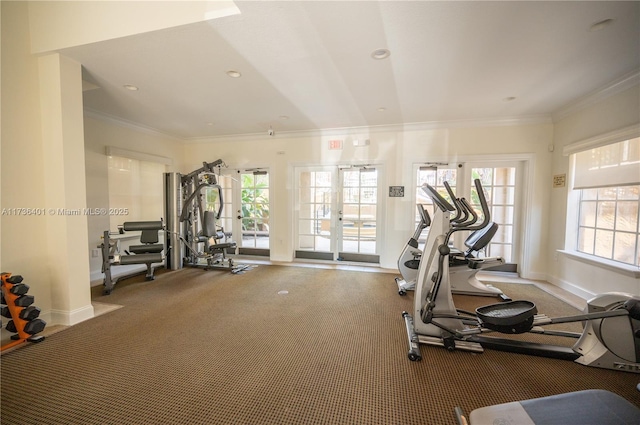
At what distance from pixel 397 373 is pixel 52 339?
3.01 meters

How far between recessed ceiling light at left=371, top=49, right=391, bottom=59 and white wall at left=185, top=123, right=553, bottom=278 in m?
2.29

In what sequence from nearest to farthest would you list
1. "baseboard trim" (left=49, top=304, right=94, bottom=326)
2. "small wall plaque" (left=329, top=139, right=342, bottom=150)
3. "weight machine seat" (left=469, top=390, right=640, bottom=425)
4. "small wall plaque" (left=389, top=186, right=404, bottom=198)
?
"weight machine seat" (left=469, top=390, right=640, bottom=425)
"baseboard trim" (left=49, top=304, right=94, bottom=326)
"small wall plaque" (left=389, top=186, right=404, bottom=198)
"small wall plaque" (left=329, top=139, right=342, bottom=150)

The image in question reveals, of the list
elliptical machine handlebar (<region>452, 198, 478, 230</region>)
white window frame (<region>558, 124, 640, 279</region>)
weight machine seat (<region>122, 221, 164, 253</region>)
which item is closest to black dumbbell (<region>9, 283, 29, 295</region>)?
weight machine seat (<region>122, 221, 164, 253</region>)

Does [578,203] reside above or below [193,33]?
below

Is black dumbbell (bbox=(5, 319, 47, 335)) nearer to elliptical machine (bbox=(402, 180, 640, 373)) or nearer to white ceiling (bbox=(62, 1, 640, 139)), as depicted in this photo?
white ceiling (bbox=(62, 1, 640, 139))

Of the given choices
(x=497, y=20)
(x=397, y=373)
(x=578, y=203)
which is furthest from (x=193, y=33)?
(x=578, y=203)

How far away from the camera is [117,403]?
1587 mm

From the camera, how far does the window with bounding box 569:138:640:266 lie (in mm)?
2771

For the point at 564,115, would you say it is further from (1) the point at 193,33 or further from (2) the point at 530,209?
(1) the point at 193,33

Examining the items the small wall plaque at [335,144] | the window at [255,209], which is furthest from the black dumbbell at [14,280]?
the small wall plaque at [335,144]

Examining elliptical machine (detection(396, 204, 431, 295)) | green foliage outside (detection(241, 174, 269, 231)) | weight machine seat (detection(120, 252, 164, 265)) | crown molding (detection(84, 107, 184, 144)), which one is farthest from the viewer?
green foliage outside (detection(241, 174, 269, 231))

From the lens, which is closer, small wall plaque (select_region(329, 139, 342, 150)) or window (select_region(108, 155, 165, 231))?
window (select_region(108, 155, 165, 231))

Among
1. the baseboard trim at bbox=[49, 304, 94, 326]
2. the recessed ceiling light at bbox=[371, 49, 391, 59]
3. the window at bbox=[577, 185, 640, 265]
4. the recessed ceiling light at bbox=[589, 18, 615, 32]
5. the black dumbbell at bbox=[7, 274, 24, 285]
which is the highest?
the recessed ceiling light at bbox=[589, 18, 615, 32]

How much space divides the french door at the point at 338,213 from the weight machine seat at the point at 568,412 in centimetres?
353
